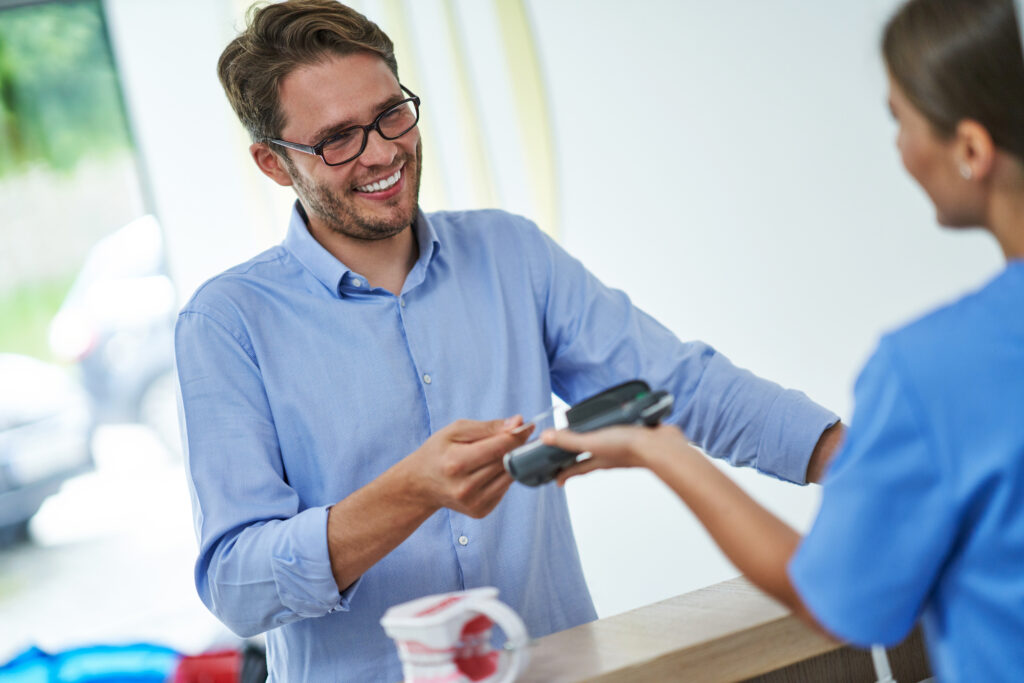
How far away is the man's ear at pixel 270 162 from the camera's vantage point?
1738mm

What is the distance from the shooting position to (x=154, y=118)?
3719mm

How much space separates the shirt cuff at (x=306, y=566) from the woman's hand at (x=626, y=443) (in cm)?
38

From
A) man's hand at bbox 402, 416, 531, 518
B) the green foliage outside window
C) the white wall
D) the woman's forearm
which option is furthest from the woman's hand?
the green foliage outside window

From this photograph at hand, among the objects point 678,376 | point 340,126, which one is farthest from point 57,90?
point 678,376

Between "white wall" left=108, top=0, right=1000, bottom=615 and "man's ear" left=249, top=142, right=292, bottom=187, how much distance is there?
1.86 meters

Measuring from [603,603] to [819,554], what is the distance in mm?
3220

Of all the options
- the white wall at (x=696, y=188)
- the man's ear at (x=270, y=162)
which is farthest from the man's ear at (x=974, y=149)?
the white wall at (x=696, y=188)

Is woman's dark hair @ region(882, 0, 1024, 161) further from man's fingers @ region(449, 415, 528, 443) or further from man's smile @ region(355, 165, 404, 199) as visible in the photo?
man's smile @ region(355, 165, 404, 199)

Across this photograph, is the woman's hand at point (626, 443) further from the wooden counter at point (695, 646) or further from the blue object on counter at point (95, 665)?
the blue object on counter at point (95, 665)

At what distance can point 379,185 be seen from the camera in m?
1.63

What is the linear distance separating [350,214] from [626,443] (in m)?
0.76

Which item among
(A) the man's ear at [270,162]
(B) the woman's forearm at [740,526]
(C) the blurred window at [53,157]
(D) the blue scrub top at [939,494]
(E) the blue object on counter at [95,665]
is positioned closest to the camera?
(D) the blue scrub top at [939,494]

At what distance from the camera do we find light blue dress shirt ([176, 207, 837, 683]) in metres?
1.44

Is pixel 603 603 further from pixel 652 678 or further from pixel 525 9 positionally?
pixel 652 678
